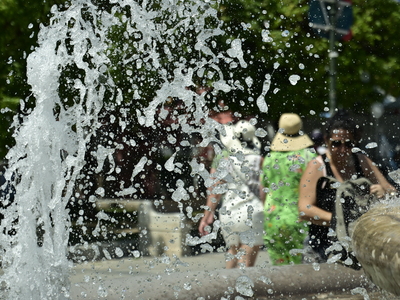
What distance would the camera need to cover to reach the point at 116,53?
8.68 meters

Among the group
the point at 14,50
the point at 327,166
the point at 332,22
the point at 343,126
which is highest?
the point at 332,22

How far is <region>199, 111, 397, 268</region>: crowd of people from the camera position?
435cm

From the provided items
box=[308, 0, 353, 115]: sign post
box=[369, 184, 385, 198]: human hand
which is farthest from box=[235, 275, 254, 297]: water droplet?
box=[308, 0, 353, 115]: sign post

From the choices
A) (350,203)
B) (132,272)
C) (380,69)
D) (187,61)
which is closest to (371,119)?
(380,69)

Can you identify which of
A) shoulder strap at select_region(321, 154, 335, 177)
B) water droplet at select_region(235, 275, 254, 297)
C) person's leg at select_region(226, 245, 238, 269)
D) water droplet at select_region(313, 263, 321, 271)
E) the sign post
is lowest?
person's leg at select_region(226, 245, 238, 269)

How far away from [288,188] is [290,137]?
35cm

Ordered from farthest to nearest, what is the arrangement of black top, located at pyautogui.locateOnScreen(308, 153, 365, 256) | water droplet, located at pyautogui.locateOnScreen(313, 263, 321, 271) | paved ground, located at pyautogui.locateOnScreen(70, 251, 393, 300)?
1. black top, located at pyautogui.locateOnScreen(308, 153, 365, 256)
2. water droplet, located at pyautogui.locateOnScreen(313, 263, 321, 271)
3. paved ground, located at pyautogui.locateOnScreen(70, 251, 393, 300)

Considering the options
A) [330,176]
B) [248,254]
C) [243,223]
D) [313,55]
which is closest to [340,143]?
[330,176]

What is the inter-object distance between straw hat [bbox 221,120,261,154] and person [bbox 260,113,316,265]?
0.29 m

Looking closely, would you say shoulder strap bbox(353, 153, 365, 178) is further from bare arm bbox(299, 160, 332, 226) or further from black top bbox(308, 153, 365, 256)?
bare arm bbox(299, 160, 332, 226)

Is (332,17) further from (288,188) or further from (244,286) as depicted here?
(244,286)

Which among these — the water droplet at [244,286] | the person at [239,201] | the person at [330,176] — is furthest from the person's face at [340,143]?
the water droplet at [244,286]

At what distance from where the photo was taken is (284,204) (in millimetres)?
4445

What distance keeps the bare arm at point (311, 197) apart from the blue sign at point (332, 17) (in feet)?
25.9
